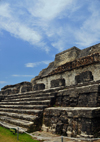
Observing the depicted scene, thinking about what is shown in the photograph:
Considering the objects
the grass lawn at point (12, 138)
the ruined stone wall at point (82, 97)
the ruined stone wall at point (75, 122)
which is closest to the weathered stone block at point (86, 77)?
the ruined stone wall at point (82, 97)

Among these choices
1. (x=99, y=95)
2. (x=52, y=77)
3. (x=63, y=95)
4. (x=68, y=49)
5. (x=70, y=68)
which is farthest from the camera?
(x=68, y=49)

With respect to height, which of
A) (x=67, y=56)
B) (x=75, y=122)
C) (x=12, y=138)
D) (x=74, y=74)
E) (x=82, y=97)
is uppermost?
(x=67, y=56)

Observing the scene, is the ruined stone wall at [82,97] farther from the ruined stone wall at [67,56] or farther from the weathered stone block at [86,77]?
the ruined stone wall at [67,56]

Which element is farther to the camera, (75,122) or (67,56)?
(67,56)

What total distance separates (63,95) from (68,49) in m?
12.9

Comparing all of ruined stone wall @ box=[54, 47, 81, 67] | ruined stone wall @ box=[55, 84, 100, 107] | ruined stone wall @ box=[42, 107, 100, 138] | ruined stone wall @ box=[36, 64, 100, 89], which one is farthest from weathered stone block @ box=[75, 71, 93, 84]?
ruined stone wall @ box=[54, 47, 81, 67]

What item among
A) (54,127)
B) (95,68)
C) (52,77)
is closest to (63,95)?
(54,127)

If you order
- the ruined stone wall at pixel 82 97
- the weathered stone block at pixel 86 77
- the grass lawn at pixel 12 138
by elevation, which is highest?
the weathered stone block at pixel 86 77

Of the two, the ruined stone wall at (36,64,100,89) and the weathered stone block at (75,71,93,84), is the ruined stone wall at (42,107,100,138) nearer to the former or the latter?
the weathered stone block at (75,71,93,84)

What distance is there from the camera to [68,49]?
1750cm

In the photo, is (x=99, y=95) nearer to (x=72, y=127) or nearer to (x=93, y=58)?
(x=72, y=127)

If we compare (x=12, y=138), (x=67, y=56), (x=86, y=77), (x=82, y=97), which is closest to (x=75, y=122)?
(x=82, y=97)

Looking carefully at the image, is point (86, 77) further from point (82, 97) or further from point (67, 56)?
point (67, 56)

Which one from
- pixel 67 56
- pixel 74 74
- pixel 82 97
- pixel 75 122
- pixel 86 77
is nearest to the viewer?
pixel 75 122
